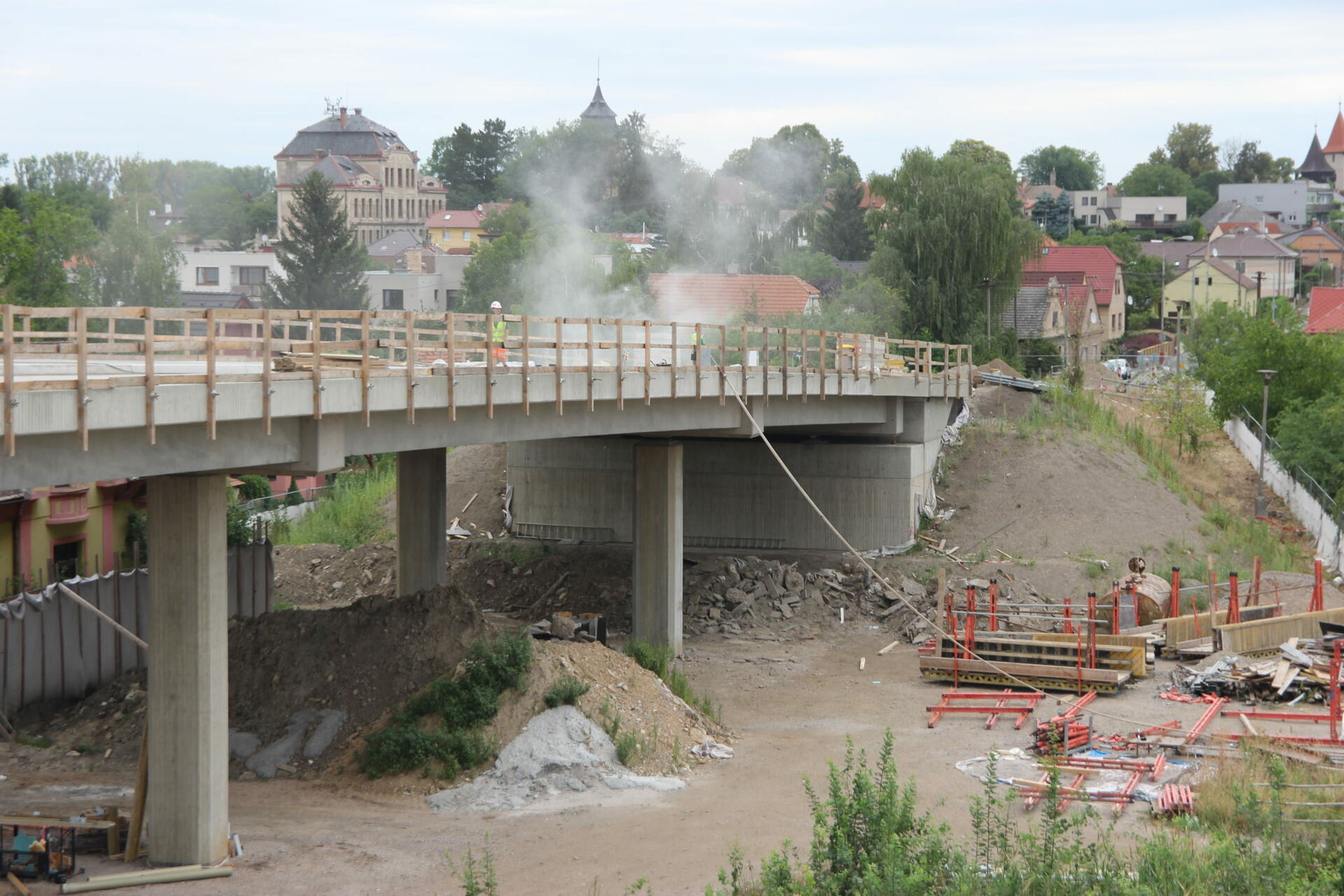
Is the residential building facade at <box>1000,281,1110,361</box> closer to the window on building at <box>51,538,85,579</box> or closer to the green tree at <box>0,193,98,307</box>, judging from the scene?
the window on building at <box>51,538,85,579</box>

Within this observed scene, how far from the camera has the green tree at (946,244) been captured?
180ft

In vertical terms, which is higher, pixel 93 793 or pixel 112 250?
pixel 112 250

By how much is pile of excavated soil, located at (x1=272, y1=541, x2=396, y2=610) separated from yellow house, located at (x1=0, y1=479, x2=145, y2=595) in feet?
12.1

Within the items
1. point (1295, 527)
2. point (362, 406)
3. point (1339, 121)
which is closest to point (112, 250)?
point (1295, 527)

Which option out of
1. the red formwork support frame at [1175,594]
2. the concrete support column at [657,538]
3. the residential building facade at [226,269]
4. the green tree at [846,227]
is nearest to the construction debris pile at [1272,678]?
the red formwork support frame at [1175,594]

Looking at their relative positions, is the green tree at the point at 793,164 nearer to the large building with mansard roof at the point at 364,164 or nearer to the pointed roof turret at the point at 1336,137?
the large building with mansard roof at the point at 364,164

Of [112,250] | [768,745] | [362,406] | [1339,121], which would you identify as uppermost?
[1339,121]

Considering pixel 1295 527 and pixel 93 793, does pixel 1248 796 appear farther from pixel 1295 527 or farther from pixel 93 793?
pixel 1295 527

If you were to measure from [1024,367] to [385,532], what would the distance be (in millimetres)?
31601

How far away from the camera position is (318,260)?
251ft

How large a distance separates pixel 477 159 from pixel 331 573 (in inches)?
4175

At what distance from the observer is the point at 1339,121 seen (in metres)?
178

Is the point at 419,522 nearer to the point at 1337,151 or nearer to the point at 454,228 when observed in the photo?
the point at 454,228

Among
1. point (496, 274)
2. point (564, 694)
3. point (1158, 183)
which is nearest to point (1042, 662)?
point (564, 694)
